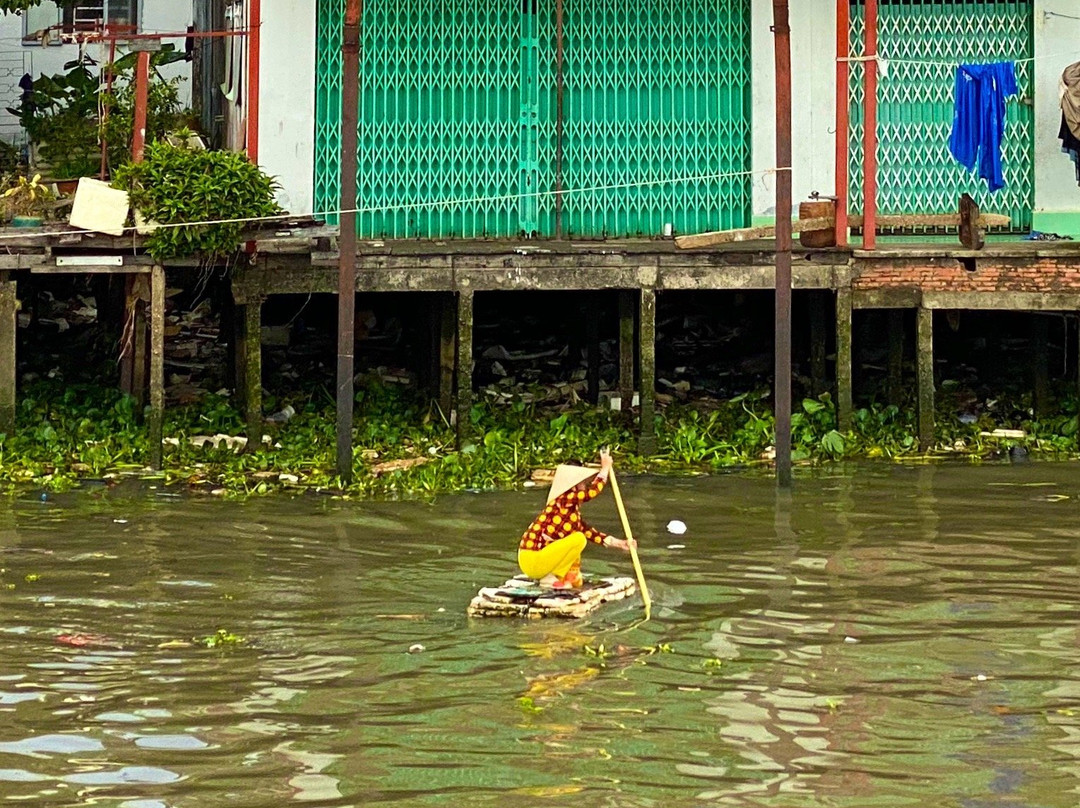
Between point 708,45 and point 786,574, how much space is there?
6.57m

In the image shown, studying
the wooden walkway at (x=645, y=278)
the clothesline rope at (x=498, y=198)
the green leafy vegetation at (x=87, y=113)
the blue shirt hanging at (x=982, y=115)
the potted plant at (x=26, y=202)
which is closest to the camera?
the clothesline rope at (x=498, y=198)

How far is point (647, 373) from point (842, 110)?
268cm

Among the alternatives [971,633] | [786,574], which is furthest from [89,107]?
[971,633]

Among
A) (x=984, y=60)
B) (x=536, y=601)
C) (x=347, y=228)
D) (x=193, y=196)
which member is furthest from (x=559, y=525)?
(x=984, y=60)

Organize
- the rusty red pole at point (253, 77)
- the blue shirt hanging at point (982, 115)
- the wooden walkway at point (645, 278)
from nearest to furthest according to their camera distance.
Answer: the wooden walkway at point (645, 278) → the blue shirt hanging at point (982, 115) → the rusty red pole at point (253, 77)

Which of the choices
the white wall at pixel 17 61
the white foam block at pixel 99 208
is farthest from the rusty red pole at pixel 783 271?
the white wall at pixel 17 61

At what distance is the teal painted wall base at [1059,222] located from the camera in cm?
1605

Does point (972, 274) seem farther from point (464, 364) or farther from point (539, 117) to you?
point (464, 364)

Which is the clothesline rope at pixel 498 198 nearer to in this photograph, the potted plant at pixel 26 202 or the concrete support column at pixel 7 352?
the concrete support column at pixel 7 352

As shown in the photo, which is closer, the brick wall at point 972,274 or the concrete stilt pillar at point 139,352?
the brick wall at point 972,274

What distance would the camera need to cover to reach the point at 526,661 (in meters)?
9.04

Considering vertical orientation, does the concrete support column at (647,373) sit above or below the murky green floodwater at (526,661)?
above

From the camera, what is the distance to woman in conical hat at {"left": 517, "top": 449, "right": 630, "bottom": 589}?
10008 mm

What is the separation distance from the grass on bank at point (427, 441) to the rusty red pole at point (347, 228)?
1.79 feet
